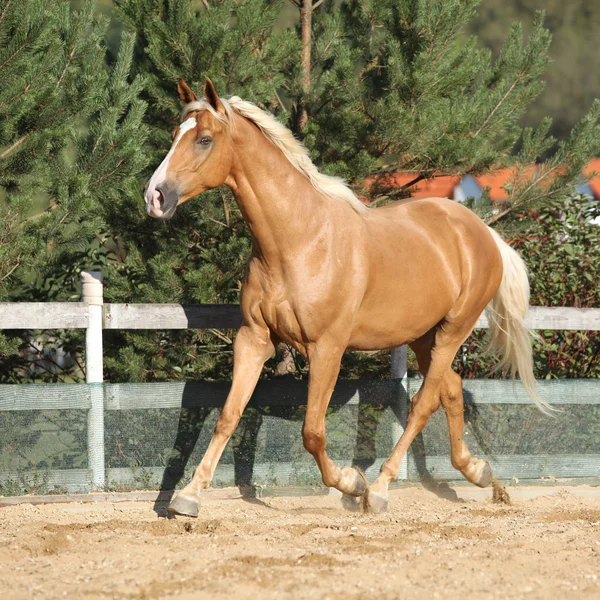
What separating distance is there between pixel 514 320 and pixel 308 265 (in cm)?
191

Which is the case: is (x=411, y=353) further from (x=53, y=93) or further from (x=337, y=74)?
(x=53, y=93)

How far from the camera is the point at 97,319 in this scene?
540cm

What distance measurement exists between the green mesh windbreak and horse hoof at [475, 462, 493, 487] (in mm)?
282

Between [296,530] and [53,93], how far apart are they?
2.98m

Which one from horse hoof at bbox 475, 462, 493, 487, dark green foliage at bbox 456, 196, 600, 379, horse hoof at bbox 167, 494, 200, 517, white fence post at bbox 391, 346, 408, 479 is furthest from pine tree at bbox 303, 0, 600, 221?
horse hoof at bbox 167, 494, 200, 517

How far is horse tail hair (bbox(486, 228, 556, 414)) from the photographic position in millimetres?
5973

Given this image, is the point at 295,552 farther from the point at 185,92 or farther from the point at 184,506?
the point at 185,92

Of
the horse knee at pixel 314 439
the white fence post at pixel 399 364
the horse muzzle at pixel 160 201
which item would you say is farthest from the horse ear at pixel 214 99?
the white fence post at pixel 399 364

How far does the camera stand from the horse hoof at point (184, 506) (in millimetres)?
4594

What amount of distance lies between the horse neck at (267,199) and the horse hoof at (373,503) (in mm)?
1537

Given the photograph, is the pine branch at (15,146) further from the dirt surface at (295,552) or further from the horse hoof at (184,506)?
the horse hoof at (184,506)

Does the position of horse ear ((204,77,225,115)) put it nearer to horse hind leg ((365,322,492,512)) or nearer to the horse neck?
the horse neck

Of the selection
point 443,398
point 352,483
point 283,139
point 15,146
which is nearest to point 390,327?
point 443,398

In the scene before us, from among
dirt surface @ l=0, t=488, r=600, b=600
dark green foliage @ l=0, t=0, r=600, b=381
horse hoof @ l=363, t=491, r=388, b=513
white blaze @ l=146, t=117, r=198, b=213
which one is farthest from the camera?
dark green foliage @ l=0, t=0, r=600, b=381
